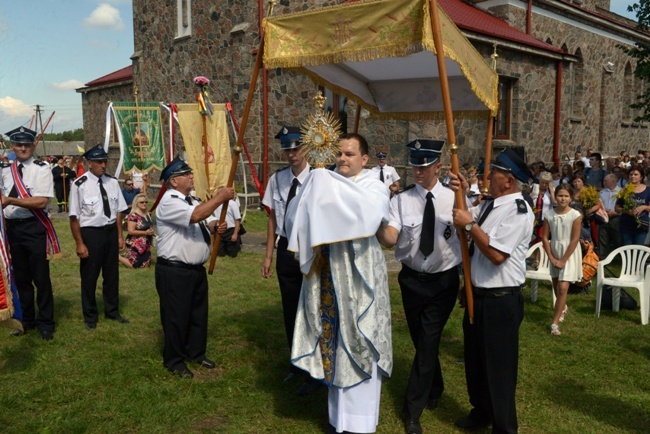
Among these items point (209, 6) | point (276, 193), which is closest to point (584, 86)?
point (209, 6)

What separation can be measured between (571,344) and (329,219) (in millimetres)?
4075

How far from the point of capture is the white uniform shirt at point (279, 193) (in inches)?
219

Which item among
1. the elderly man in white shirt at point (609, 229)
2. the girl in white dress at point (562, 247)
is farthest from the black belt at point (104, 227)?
the elderly man in white shirt at point (609, 229)

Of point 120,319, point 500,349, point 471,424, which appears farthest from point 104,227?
point 500,349

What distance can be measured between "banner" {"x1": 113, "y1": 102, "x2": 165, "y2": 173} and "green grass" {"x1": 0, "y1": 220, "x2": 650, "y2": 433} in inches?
258

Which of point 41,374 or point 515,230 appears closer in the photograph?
point 515,230

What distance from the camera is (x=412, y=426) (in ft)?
14.5

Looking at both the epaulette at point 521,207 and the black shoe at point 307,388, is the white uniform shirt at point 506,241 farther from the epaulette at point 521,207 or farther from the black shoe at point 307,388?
the black shoe at point 307,388

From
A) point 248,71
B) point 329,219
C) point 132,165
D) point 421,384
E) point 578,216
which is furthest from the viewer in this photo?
point 248,71

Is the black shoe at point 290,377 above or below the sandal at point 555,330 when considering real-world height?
below

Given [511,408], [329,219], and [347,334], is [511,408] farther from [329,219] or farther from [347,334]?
[329,219]

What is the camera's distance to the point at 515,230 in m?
3.98

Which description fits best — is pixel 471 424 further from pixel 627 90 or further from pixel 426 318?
pixel 627 90

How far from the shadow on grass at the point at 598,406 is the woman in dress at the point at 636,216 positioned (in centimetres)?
519
